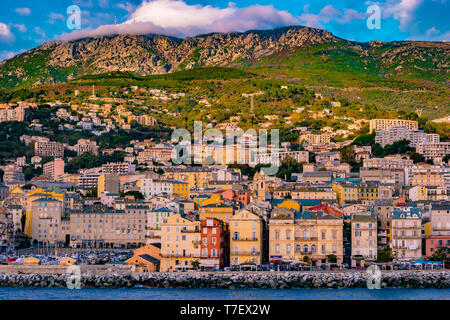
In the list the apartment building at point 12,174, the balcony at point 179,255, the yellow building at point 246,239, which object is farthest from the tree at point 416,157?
the balcony at point 179,255

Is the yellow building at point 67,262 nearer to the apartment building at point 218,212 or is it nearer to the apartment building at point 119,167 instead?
the apartment building at point 218,212

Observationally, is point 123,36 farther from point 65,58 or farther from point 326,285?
point 326,285

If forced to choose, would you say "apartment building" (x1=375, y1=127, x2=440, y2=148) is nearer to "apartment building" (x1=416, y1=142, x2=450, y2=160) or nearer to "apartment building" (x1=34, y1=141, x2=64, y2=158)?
"apartment building" (x1=416, y1=142, x2=450, y2=160)

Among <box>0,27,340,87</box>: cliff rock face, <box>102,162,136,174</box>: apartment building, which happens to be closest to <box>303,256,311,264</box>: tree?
<box>102,162,136,174</box>: apartment building

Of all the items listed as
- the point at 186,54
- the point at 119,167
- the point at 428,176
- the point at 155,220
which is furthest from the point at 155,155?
the point at 186,54

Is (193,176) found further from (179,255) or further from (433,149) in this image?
(179,255)

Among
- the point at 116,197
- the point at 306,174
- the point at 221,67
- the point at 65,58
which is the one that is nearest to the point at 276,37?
the point at 221,67

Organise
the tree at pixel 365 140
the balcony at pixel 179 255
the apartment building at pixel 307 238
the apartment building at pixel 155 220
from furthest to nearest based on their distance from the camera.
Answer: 1. the tree at pixel 365 140
2. the apartment building at pixel 155 220
3. the apartment building at pixel 307 238
4. the balcony at pixel 179 255
